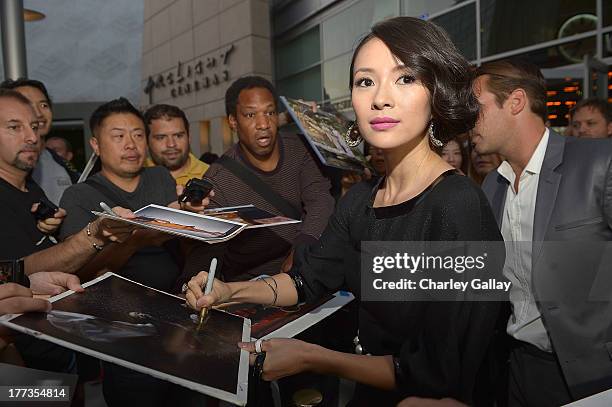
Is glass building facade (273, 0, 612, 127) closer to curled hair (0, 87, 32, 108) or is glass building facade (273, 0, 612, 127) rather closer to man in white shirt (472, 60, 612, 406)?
man in white shirt (472, 60, 612, 406)

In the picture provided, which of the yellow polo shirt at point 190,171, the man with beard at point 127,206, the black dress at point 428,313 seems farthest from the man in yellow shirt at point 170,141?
the black dress at point 428,313

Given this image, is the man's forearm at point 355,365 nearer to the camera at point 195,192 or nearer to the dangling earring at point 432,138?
the dangling earring at point 432,138

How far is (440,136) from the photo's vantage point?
1397 millimetres

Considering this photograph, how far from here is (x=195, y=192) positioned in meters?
2.15

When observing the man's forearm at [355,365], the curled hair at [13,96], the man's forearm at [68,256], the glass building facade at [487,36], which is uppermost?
the glass building facade at [487,36]

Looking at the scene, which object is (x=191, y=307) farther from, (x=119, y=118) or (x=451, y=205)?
(x=119, y=118)

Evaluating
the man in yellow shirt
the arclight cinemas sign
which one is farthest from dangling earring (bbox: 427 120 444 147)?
the arclight cinemas sign

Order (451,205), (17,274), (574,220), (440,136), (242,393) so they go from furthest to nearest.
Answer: (574,220) < (17,274) < (440,136) < (451,205) < (242,393)

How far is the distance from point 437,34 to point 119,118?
2.18 m

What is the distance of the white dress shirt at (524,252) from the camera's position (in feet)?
6.21

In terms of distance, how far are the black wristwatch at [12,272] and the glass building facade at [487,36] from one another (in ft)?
9.80

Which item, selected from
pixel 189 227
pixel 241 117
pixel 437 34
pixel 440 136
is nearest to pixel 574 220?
pixel 440 136

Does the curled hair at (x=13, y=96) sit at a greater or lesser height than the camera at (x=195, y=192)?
greater

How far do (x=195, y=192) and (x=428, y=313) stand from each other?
1.32 m
